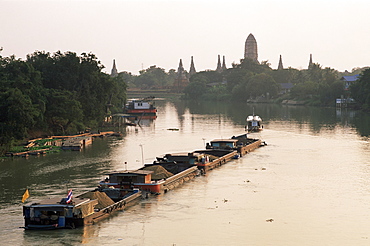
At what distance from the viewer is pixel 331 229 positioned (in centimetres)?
2806

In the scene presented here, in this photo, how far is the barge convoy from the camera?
1069 inches

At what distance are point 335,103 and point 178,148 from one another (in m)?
84.9

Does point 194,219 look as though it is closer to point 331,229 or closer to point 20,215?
point 331,229

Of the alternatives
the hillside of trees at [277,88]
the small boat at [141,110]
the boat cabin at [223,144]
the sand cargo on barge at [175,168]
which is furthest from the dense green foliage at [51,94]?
the hillside of trees at [277,88]

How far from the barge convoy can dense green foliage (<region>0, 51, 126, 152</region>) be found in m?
14.9

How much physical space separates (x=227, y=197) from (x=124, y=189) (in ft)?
21.2

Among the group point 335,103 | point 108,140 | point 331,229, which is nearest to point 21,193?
point 331,229

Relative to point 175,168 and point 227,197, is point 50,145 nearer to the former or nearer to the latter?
point 175,168

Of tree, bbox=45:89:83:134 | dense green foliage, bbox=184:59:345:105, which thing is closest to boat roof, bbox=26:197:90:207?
tree, bbox=45:89:83:134

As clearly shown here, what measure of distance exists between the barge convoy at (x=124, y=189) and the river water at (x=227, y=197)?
535 mm

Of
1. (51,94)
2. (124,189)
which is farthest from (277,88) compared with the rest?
(124,189)

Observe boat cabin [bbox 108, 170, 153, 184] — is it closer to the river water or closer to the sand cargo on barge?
the sand cargo on barge

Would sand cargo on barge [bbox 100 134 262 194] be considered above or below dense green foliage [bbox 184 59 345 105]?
below

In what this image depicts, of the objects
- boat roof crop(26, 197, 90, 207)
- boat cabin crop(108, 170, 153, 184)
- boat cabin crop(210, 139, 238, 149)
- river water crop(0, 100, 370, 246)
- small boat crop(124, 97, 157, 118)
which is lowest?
river water crop(0, 100, 370, 246)
